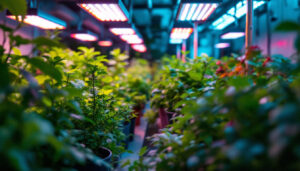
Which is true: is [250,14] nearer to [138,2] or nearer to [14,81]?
[14,81]

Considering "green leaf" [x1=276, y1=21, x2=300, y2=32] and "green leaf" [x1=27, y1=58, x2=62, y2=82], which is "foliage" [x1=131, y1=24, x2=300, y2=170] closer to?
"green leaf" [x1=276, y1=21, x2=300, y2=32]

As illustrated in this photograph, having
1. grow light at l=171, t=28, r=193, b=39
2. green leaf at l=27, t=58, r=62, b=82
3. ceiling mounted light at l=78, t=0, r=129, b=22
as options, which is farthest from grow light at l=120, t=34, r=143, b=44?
green leaf at l=27, t=58, r=62, b=82

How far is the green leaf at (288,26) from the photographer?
0.49m

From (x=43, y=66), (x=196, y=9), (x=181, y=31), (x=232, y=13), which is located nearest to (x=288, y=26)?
(x=43, y=66)

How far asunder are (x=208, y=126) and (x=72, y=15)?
16.6 ft

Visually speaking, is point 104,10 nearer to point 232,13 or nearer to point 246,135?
point 232,13

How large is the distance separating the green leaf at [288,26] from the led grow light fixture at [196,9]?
1.37 meters

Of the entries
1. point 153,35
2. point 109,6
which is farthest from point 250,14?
point 153,35

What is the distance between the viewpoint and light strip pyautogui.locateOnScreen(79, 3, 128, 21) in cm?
182

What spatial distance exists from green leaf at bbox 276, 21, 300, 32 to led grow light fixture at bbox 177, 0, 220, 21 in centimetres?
137

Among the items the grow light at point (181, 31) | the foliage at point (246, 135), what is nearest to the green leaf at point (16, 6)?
the foliage at point (246, 135)

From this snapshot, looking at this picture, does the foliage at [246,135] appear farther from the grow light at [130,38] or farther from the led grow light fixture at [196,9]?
the grow light at [130,38]

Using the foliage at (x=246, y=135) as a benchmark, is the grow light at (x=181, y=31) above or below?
above

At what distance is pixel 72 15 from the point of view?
192 inches
